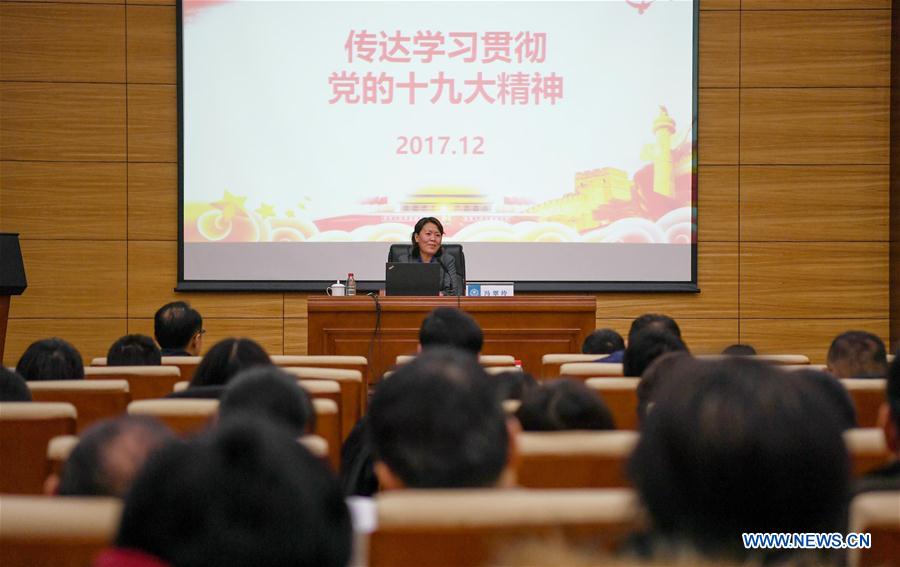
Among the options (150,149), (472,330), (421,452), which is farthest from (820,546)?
(150,149)

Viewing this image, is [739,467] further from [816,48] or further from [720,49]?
[816,48]

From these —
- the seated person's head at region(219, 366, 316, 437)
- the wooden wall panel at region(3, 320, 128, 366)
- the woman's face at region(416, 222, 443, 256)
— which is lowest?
the wooden wall panel at region(3, 320, 128, 366)

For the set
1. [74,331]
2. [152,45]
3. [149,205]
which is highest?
[152,45]

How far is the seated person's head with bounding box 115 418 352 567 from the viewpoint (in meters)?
0.87

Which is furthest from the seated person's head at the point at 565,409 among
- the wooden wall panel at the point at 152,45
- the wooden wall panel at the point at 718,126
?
the wooden wall panel at the point at 152,45

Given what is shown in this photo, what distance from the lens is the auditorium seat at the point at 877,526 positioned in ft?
3.72

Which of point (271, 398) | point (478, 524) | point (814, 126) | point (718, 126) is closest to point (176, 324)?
point (271, 398)

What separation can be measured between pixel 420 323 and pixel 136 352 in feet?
6.75

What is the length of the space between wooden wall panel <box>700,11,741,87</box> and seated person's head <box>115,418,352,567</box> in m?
7.08

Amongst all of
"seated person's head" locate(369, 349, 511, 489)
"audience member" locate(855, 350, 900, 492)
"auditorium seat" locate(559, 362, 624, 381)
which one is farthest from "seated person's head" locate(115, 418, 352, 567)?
"auditorium seat" locate(559, 362, 624, 381)

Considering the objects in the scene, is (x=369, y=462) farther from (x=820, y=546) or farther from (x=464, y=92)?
(x=464, y=92)

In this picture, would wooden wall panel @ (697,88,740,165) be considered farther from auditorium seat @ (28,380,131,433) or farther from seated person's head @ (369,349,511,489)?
seated person's head @ (369,349,511,489)

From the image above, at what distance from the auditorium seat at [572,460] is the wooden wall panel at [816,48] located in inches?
249

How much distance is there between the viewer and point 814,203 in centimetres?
760
